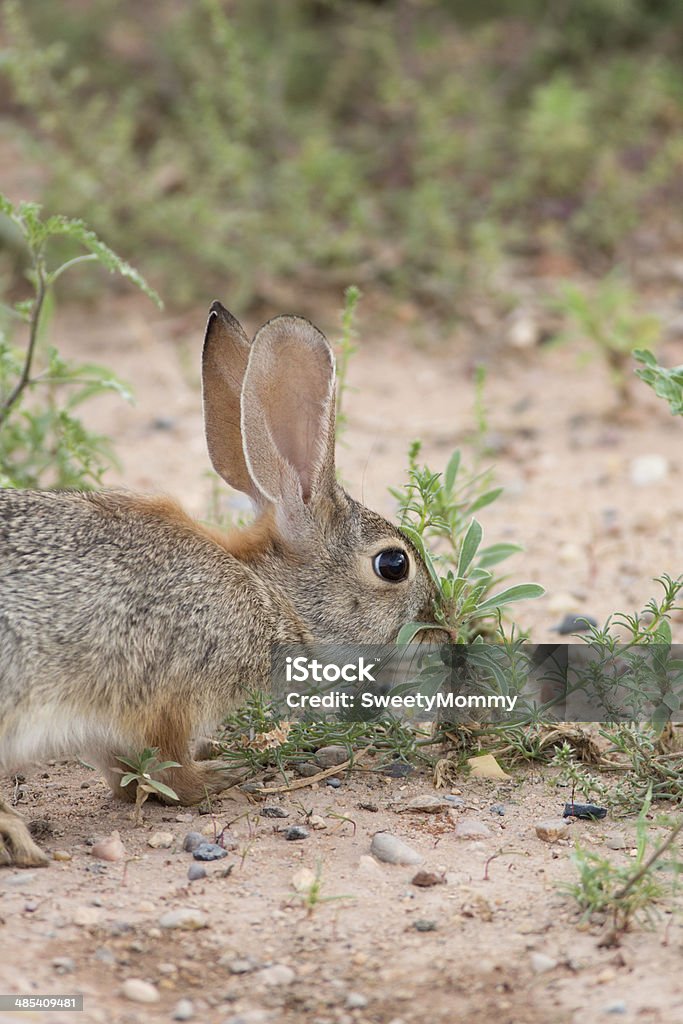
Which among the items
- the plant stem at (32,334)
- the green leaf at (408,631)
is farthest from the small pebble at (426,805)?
the plant stem at (32,334)

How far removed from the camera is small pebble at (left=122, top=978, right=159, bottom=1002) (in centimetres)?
338

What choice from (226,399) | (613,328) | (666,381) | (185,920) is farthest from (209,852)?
(613,328)

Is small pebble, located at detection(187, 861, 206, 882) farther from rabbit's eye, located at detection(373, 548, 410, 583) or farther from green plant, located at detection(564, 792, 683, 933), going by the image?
rabbit's eye, located at detection(373, 548, 410, 583)

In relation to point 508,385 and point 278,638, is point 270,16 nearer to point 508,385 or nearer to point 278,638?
point 508,385

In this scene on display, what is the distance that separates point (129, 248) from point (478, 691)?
206 inches

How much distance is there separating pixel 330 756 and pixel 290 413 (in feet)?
3.77

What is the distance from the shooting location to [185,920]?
12.2ft

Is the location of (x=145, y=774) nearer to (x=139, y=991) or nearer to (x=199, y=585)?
(x=199, y=585)

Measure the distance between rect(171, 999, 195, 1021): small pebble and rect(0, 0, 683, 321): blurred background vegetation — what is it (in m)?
5.38

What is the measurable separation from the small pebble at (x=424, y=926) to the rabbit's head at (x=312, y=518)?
1.26m

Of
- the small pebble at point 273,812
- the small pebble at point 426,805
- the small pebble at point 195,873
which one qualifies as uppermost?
the small pebble at point 426,805

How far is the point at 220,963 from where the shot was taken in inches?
140

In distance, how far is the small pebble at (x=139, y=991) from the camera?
11.1ft

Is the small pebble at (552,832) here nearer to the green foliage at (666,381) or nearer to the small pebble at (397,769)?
the small pebble at (397,769)
